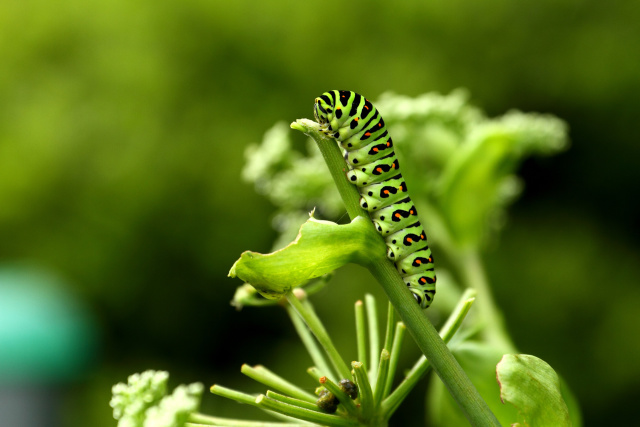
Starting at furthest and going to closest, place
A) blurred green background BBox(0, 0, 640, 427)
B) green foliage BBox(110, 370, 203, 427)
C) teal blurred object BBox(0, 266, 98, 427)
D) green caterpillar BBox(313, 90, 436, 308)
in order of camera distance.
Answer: teal blurred object BBox(0, 266, 98, 427) < blurred green background BBox(0, 0, 640, 427) < green caterpillar BBox(313, 90, 436, 308) < green foliage BBox(110, 370, 203, 427)

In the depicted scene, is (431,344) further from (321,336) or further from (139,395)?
(139,395)

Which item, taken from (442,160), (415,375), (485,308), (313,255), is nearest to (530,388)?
(415,375)

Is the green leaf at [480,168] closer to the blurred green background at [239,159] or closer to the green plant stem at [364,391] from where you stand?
the green plant stem at [364,391]

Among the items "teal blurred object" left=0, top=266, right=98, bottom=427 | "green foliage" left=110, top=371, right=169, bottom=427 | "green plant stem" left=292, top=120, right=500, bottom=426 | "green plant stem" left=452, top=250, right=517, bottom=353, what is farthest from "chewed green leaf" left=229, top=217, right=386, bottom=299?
"teal blurred object" left=0, top=266, right=98, bottom=427

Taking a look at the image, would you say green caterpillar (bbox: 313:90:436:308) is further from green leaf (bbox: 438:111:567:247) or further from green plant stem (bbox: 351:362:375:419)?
green leaf (bbox: 438:111:567:247)

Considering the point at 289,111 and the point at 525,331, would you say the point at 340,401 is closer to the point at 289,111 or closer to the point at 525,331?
the point at 525,331

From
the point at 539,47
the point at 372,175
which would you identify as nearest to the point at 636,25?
the point at 539,47
